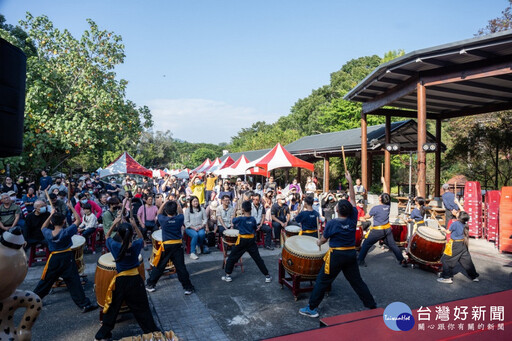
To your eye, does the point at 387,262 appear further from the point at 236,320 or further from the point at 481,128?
the point at 481,128

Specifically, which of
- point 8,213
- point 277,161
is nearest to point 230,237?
point 8,213

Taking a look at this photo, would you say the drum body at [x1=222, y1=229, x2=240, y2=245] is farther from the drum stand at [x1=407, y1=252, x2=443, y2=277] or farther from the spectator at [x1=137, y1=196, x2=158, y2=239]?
the drum stand at [x1=407, y1=252, x2=443, y2=277]

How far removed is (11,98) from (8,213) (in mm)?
6389

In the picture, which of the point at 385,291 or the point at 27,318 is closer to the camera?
the point at 27,318

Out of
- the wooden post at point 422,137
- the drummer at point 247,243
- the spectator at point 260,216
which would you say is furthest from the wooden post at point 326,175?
the drummer at point 247,243

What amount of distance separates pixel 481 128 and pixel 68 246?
707 inches

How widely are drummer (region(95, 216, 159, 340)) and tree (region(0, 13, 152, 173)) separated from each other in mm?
9901

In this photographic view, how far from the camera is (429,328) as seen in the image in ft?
6.57

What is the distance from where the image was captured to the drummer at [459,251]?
20.5 ft

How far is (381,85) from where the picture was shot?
1205 centimetres

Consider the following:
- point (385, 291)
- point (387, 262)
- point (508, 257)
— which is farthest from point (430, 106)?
point (385, 291)

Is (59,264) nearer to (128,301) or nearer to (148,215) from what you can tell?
(128,301)

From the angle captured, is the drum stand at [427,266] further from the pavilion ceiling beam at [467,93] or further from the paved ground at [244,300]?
the pavilion ceiling beam at [467,93]

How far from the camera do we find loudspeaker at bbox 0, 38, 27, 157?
83.7 inches
